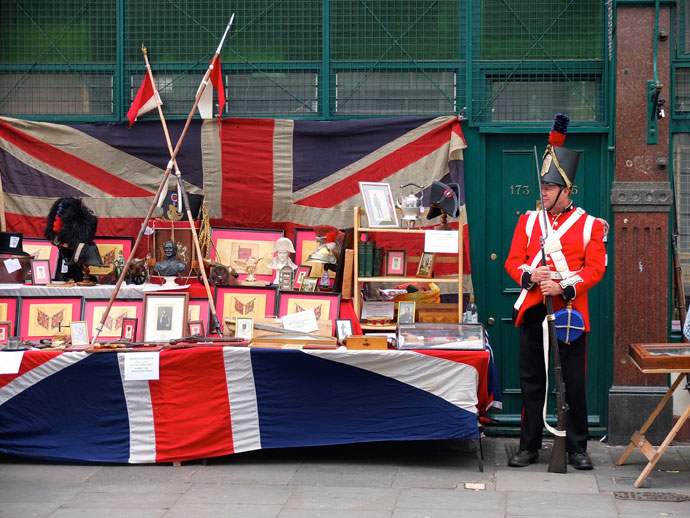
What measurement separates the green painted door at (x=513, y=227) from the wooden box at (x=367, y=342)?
1.48m

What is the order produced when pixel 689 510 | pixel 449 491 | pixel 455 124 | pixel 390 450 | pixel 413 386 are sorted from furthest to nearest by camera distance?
pixel 455 124 → pixel 390 450 → pixel 413 386 → pixel 449 491 → pixel 689 510

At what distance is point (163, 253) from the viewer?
316 inches

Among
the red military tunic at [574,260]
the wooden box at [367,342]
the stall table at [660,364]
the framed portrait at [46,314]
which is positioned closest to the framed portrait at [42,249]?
the framed portrait at [46,314]

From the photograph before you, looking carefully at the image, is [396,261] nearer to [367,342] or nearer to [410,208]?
[410,208]

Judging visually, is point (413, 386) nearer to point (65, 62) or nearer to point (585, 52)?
point (585, 52)

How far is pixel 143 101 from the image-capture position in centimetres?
812

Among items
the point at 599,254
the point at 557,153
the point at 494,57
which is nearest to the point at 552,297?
the point at 599,254

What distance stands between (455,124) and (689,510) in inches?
138

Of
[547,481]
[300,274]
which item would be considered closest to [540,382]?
[547,481]

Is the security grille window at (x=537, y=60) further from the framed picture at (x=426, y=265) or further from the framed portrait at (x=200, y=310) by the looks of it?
the framed portrait at (x=200, y=310)

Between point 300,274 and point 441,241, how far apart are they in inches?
48.1

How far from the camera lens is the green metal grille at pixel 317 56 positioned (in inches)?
→ 319

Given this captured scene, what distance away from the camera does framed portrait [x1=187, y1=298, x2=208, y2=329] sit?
749cm

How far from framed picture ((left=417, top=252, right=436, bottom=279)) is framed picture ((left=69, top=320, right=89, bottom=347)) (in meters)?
2.56
